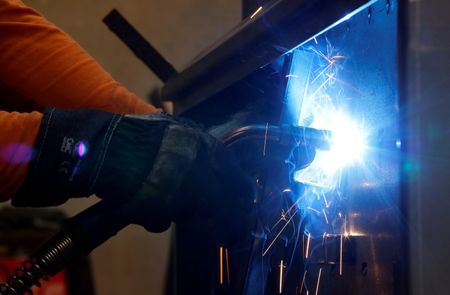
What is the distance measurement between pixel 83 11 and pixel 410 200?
3.84 ft

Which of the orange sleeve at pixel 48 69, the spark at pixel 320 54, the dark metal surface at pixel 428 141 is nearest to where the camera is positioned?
the dark metal surface at pixel 428 141

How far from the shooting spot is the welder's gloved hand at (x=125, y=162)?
57cm

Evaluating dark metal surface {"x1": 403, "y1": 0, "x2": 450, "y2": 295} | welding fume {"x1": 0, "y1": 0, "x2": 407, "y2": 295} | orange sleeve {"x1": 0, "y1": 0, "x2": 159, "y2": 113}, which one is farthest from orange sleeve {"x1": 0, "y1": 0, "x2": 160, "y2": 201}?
dark metal surface {"x1": 403, "y1": 0, "x2": 450, "y2": 295}

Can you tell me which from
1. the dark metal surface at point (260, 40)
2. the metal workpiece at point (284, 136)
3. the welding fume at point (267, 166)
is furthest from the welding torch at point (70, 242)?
the dark metal surface at point (260, 40)

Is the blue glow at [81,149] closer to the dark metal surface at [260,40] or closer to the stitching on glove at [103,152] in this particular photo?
the stitching on glove at [103,152]

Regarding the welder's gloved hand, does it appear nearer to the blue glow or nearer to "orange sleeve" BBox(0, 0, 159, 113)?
the blue glow

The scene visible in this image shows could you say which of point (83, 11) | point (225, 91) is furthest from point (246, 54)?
point (83, 11)

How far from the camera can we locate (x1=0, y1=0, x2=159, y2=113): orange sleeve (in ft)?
2.86

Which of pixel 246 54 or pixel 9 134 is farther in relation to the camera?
pixel 246 54

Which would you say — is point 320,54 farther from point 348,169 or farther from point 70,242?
point 70,242

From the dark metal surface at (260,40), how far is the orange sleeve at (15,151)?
0.28m

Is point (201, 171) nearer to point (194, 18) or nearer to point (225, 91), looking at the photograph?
point (225, 91)

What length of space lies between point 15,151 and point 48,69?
355 mm

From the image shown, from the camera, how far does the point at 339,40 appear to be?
671 millimetres
